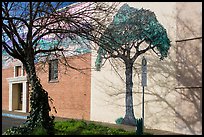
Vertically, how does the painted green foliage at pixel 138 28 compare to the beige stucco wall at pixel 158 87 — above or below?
above

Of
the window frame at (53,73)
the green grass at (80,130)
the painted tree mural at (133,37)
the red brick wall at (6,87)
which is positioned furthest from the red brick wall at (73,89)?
the green grass at (80,130)

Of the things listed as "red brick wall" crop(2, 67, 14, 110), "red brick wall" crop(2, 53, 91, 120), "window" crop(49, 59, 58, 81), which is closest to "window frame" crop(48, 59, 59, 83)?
"window" crop(49, 59, 58, 81)

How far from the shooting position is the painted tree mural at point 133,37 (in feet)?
57.9

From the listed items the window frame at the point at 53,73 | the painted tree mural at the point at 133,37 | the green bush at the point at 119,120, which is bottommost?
the green bush at the point at 119,120

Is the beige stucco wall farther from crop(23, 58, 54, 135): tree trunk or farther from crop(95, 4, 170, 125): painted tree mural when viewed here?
crop(23, 58, 54, 135): tree trunk

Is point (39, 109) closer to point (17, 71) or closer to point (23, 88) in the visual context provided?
point (23, 88)

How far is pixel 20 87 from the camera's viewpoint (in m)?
31.4

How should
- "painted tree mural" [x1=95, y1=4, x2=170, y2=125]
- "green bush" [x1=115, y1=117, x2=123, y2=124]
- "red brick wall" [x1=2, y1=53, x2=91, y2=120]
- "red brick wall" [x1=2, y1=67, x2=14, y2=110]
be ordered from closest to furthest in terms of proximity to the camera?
"painted tree mural" [x1=95, y1=4, x2=170, y2=125] < "green bush" [x1=115, y1=117, x2=123, y2=124] < "red brick wall" [x1=2, y1=53, x2=91, y2=120] < "red brick wall" [x1=2, y1=67, x2=14, y2=110]

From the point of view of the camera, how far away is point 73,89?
926 inches

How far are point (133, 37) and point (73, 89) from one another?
674 centimetres

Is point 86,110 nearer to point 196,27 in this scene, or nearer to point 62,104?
point 62,104

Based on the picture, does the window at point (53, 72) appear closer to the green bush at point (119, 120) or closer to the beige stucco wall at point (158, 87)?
the beige stucco wall at point (158, 87)

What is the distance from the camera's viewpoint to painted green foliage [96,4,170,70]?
17.5 metres

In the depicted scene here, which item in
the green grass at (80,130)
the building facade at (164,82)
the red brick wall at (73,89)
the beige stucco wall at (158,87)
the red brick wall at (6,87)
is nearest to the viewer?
the green grass at (80,130)
